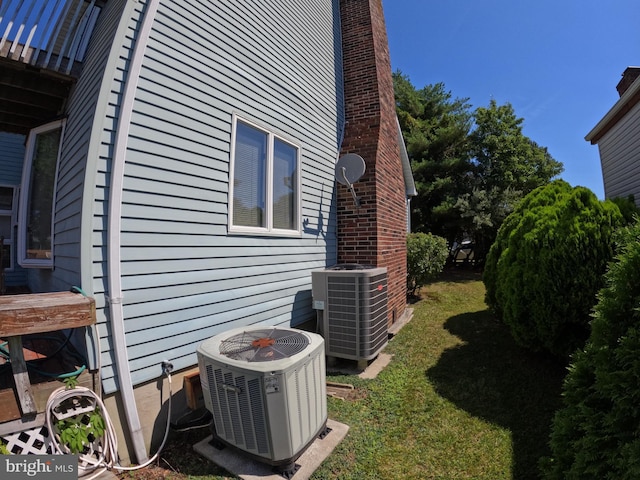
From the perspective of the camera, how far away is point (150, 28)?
2834 millimetres

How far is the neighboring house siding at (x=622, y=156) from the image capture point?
7715 mm

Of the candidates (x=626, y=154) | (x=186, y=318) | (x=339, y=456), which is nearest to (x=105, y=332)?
(x=186, y=318)

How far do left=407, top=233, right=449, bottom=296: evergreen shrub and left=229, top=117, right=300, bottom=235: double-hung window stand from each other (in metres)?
4.99

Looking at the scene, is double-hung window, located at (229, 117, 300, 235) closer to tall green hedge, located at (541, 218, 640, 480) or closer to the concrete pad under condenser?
the concrete pad under condenser

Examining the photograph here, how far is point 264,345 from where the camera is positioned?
99.7 inches

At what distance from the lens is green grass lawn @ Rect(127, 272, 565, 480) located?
8.11 ft

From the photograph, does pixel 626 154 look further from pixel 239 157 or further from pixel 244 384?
pixel 244 384

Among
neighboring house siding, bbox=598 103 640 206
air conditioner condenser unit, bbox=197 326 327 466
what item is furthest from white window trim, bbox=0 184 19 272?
neighboring house siding, bbox=598 103 640 206

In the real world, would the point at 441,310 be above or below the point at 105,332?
below

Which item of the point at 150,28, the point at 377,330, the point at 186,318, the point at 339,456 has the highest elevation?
the point at 150,28

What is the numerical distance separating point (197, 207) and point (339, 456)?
267 cm

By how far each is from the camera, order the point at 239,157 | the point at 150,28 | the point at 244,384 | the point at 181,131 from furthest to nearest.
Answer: the point at 239,157 < the point at 181,131 < the point at 150,28 < the point at 244,384

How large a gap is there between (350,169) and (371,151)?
87 cm

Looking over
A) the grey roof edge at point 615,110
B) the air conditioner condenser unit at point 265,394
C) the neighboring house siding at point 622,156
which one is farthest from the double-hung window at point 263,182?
the neighboring house siding at point 622,156
